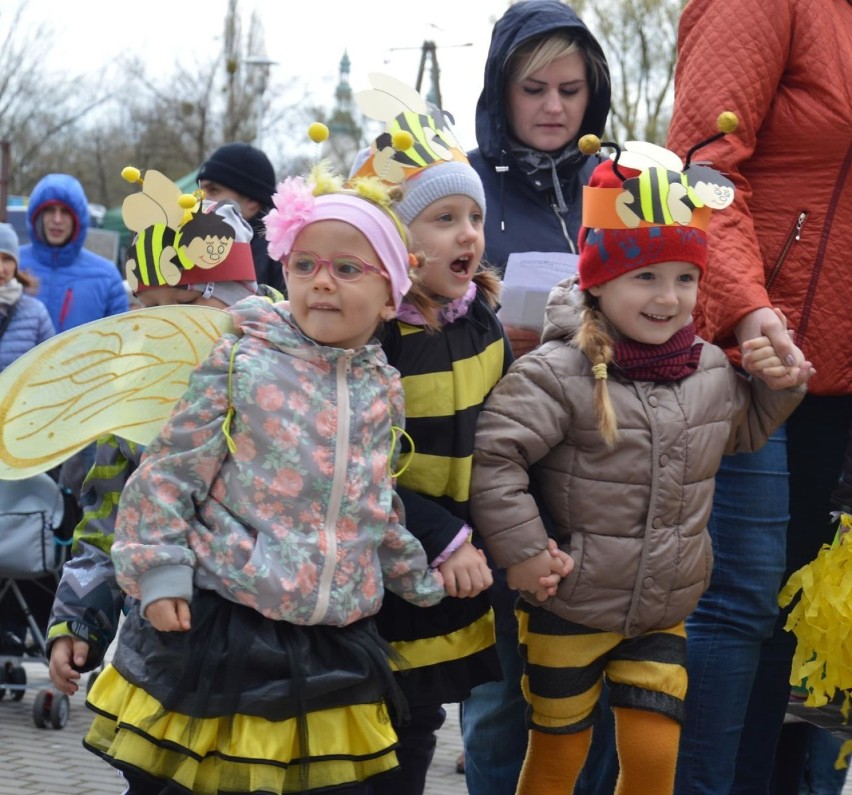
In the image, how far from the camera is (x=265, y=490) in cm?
289

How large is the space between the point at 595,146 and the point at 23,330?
4.16 meters

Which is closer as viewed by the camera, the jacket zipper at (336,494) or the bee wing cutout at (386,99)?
the jacket zipper at (336,494)

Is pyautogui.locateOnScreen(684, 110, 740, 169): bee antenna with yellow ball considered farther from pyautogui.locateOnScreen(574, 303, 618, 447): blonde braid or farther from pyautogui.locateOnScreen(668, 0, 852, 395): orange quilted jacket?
pyautogui.locateOnScreen(574, 303, 618, 447): blonde braid

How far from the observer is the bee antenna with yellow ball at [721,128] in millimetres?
3338

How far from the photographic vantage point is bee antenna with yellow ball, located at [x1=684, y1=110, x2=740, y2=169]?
3.34 m

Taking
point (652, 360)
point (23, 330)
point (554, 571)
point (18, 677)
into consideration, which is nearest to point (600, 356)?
point (652, 360)

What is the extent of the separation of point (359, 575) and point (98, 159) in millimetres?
45464

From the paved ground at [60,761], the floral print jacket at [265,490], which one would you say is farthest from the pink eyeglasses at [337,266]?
the paved ground at [60,761]

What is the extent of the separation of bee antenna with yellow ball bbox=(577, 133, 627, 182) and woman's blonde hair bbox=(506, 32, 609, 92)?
21.4 inches

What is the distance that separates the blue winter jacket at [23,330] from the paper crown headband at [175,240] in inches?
128

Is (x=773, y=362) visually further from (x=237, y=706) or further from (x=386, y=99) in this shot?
(x=237, y=706)

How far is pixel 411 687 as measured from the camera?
324 cm

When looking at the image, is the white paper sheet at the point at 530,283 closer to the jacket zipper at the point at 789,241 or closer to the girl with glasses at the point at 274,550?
the jacket zipper at the point at 789,241

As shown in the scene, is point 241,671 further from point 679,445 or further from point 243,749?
point 679,445
